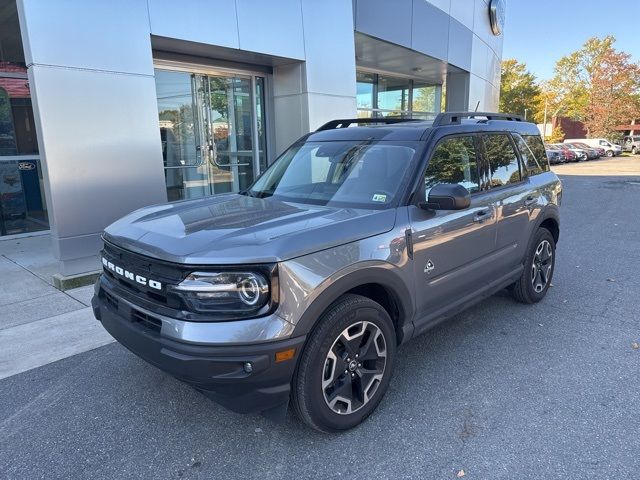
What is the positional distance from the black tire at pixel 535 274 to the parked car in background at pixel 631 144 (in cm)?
5830

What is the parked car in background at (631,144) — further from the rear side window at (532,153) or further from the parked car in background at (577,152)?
the rear side window at (532,153)

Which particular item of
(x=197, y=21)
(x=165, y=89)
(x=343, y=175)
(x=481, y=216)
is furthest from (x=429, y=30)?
(x=343, y=175)

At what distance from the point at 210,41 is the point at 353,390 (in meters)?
5.81

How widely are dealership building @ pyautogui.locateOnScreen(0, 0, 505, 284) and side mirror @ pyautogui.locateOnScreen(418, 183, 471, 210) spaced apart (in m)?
1.60

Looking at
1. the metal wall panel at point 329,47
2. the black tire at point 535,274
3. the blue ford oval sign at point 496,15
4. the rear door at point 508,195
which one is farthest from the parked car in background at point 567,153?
the rear door at point 508,195

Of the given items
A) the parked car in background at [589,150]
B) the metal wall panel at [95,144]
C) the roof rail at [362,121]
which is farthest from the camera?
the parked car in background at [589,150]

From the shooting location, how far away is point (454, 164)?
12.0ft

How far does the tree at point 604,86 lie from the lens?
5459cm

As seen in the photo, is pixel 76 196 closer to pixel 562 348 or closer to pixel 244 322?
pixel 244 322

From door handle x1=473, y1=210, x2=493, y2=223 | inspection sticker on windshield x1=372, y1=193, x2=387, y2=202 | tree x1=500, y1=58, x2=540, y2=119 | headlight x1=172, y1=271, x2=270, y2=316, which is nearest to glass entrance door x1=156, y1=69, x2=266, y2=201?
inspection sticker on windshield x1=372, y1=193, x2=387, y2=202

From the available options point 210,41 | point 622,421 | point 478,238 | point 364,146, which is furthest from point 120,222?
point 210,41

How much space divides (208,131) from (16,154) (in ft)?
11.0

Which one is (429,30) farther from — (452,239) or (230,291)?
(230,291)

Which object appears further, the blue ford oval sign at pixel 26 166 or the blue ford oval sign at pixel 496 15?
the blue ford oval sign at pixel 496 15
